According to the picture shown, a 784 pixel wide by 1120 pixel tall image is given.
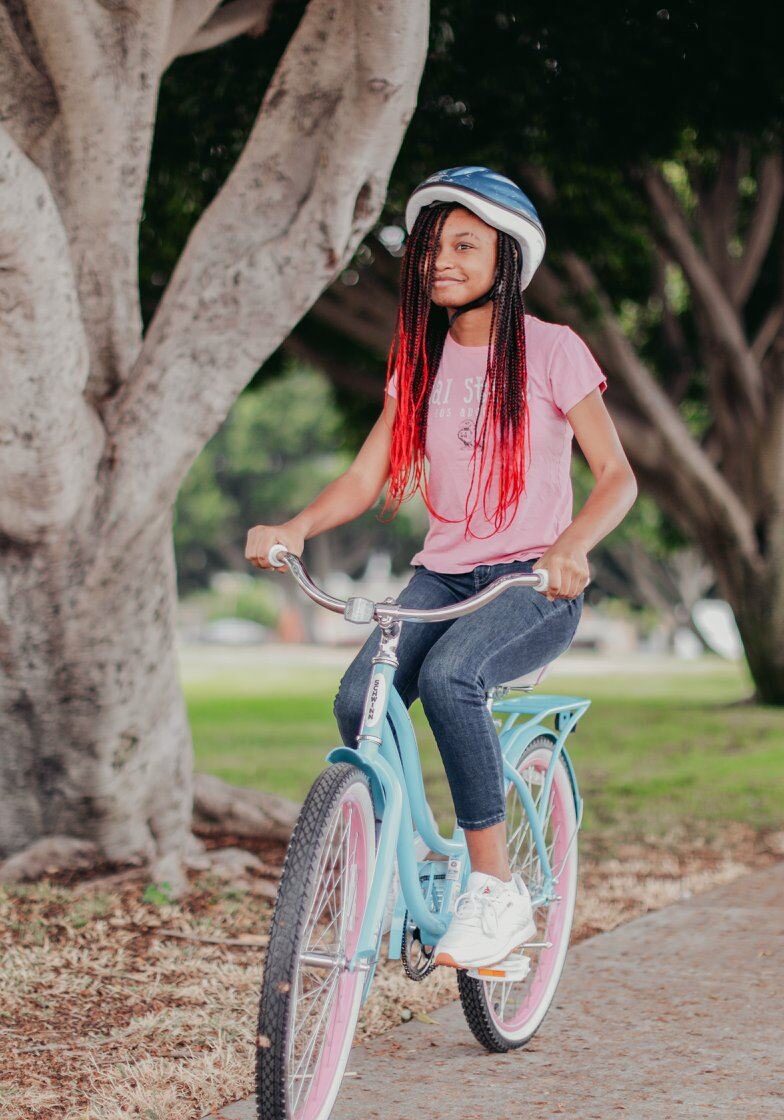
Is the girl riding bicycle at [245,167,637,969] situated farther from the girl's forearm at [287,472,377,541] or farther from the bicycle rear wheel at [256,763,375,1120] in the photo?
the bicycle rear wheel at [256,763,375,1120]

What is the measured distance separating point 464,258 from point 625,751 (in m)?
8.81

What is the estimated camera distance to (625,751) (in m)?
11.8

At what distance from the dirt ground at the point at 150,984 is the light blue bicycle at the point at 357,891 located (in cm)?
50

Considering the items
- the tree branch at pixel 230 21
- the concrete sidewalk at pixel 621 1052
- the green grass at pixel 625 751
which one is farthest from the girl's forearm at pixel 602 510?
the green grass at pixel 625 751

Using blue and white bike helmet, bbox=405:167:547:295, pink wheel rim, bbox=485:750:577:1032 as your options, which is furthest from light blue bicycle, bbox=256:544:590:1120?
blue and white bike helmet, bbox=405:167:547:295

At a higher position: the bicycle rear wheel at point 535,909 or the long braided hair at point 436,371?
the long braided hair at point 436,371

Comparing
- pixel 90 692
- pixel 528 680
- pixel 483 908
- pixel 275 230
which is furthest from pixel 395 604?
pixel 275 230

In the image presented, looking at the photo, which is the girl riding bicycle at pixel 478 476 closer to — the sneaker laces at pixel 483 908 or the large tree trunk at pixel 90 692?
the sneaker laces at pixel 483 908

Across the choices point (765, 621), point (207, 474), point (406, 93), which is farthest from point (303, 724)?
point (207, 474)

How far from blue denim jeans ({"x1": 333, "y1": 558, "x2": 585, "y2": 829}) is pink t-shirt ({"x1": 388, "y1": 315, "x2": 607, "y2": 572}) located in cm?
6

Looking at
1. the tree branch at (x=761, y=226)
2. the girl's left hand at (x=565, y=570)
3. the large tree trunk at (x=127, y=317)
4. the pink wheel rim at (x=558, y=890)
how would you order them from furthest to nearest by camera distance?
the tree branch at (x=761, y=226) < the large tree trunk at (x=127, y=317) < the pink wheel rim at (x=558, y=890) < the girl's left hand at (x=565, y=570)

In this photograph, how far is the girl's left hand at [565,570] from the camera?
9.55ft

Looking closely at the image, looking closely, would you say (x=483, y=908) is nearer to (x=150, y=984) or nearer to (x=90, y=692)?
(x=150, y=984)

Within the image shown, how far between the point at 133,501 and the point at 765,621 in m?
11.4
